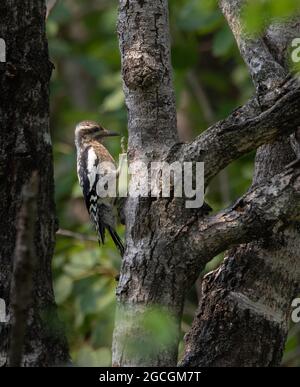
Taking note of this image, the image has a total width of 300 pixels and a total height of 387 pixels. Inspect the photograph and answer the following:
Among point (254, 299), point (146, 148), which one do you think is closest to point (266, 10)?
point (146, 148)

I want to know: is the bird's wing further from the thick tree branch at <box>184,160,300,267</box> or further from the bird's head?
the thick tree branch at <box>184,160,300,267</box>

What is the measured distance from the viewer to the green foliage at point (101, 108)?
841 cm

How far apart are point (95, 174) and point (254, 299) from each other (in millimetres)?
3037

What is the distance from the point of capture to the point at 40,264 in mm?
4734

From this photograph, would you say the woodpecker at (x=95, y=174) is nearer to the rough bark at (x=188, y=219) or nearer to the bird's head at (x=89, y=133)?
the bird's head at (x=89, y=133)

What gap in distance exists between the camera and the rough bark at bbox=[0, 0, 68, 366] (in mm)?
4609

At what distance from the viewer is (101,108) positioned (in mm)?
10469

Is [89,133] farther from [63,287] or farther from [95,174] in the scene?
[63,287]

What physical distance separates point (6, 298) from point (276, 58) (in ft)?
6.50

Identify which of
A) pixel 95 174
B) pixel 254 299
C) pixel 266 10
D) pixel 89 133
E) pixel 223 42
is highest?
pixel 223 42

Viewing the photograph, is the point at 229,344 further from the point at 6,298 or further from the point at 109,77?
the point at 109,77

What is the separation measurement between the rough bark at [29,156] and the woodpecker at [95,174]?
2.29 m

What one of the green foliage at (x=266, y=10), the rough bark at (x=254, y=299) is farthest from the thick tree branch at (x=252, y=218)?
the green foliage at (x=266, y=10)

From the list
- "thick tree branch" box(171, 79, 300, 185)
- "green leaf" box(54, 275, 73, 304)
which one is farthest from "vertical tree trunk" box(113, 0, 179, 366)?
→ "green leaf" box(54, 275, 73, 304)
